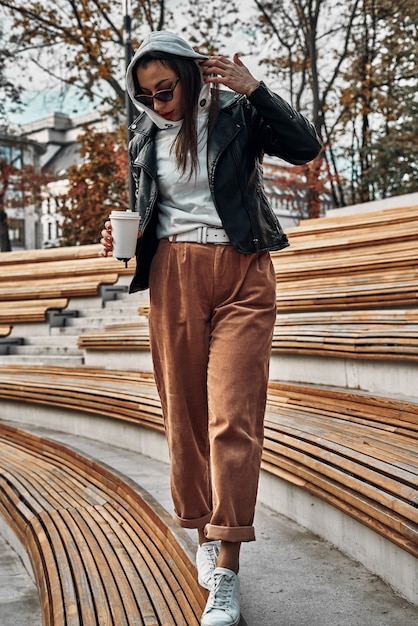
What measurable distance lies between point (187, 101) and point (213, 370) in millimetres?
769

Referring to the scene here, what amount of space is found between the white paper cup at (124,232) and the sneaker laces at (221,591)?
2.97 ft

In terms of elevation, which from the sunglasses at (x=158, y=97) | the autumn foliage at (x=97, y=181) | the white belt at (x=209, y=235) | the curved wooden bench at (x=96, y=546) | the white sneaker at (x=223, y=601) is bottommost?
the curved wooden bench at (x=96, y=546)

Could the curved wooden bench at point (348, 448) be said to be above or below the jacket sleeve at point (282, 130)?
below

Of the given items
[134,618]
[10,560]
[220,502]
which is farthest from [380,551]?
[10,560]

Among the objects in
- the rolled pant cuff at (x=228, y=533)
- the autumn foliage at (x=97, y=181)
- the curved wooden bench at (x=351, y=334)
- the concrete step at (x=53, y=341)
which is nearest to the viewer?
the rolled pant cuff at (x=228, y=533)

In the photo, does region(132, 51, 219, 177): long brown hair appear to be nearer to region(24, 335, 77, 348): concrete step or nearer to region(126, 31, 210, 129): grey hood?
region(126, 31, 210, 129): grey hood

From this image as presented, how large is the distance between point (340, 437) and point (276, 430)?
37 centimetres

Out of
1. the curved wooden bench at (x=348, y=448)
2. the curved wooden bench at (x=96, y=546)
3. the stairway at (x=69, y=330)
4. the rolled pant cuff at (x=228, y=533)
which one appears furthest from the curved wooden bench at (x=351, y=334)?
the stairway at (x=69, y=330)

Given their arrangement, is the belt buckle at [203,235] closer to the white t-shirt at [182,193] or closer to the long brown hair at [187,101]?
the white t-shirt at [182,193]

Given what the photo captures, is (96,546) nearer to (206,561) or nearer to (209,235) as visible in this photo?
(206,561)

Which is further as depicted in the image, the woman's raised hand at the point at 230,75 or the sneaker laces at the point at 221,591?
the woman's raised hand at the point at 230,75

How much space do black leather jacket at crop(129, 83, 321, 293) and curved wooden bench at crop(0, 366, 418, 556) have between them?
735 millimetres

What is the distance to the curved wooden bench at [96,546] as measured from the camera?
7.72 ft

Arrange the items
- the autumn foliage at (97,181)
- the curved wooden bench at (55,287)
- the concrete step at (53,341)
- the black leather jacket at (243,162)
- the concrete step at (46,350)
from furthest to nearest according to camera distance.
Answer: the autumn foliage at (97,181)
the curved wooden bench at (55,287)
the concrete step at (53,341)
the concrete step at (46,350)
the black leather jacket at (243,162)
